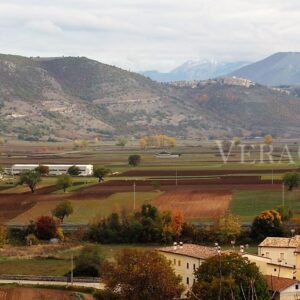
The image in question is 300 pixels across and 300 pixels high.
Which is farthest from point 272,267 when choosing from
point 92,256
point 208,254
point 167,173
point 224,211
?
point 167,173

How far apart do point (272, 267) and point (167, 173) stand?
73.8 m

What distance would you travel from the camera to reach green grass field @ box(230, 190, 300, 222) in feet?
239

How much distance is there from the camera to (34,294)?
43.4m

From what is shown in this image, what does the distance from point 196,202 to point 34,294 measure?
125ft

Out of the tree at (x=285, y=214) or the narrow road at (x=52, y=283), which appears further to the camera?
the tree at (x=285, y=214)

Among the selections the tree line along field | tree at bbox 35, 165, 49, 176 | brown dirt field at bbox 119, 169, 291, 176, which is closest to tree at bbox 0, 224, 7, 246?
the tree line along field

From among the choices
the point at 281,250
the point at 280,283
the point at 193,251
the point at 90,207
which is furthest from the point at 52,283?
the point at 90,207

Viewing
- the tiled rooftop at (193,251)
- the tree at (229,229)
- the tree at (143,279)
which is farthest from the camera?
the tree at (229,229)

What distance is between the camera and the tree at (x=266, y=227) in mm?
62375

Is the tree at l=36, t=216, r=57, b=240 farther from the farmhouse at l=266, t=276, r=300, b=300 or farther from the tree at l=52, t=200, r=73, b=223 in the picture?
the farmhouse at l=266, t=276, r=300, b=300

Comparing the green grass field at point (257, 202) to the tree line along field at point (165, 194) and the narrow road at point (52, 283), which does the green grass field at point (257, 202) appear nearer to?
the tree line along field at point (165, 194)

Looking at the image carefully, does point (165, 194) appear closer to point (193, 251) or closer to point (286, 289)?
point (193, 251)

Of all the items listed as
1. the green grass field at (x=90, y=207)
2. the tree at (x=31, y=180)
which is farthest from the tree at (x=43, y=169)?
the green grass field at (x=90, y=207)

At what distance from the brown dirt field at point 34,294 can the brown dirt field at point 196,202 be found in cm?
2732
